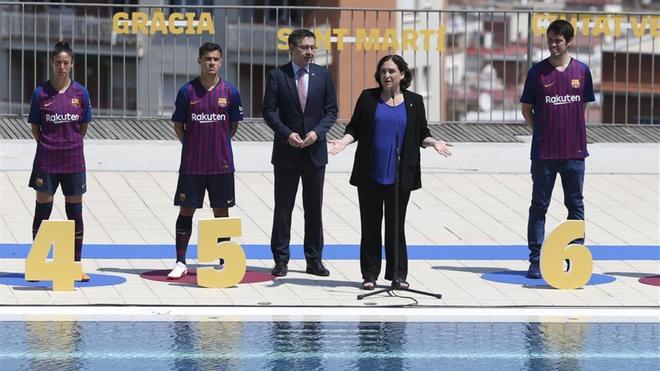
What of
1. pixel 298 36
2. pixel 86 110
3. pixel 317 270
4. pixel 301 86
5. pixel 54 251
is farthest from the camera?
pixel 317 270

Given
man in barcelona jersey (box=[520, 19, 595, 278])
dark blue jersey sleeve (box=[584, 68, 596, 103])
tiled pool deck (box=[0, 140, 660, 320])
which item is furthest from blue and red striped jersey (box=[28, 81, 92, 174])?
dark blue jersey sleeve (box=[584, 68, 596, 103])

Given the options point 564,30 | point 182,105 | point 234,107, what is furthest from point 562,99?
point 182,105

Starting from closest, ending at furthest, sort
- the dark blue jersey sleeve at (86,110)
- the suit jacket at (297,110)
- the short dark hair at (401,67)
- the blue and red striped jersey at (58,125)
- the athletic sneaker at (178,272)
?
the short dark hair at (401,67) → the blue and red striped jersey at (58,125) → the dark blue jersey sleeve at (86,110) → the athletic sneaker at (178,272) → the suit jacket at (297,110)

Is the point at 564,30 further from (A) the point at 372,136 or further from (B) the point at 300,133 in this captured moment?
(B) the point at 300,133

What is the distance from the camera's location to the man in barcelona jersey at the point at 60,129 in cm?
1145

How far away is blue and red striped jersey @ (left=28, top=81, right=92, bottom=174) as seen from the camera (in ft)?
37.6

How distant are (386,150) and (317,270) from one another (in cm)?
127

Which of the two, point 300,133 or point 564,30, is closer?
point 564,30


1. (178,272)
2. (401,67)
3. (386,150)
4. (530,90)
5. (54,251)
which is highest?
(401,67)

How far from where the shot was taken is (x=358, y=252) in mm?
13227

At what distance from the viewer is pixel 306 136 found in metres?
11.9

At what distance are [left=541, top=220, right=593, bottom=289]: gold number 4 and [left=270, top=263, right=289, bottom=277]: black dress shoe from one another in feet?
6.36

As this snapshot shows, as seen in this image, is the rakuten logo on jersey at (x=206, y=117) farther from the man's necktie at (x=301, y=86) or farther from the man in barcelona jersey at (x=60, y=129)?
the man in barcelona jersey at (x=60, y=129)

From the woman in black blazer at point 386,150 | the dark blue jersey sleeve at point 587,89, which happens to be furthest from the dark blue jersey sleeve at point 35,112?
the dark blue jersey sleeve at point 587,89
